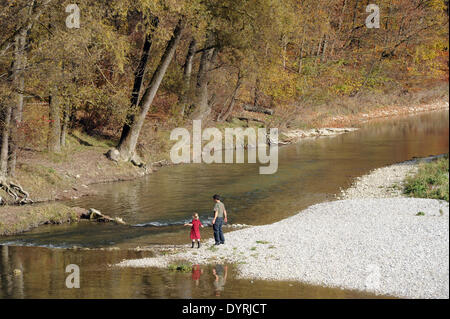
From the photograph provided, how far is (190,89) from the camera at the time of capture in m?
46.2

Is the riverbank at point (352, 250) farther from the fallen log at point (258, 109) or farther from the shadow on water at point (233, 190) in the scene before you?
the fallen log at point (258, 109)

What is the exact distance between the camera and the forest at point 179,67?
101 feet

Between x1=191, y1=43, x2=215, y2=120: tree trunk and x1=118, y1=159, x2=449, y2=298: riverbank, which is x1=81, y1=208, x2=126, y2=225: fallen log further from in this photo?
x1=191, y1=43, x2=215, y2=120: tree trunk

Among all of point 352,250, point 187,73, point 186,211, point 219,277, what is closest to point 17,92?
point 186,211

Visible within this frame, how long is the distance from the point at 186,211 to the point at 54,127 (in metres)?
10.6

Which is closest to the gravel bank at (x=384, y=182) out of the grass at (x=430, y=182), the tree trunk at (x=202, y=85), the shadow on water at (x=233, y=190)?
the grass at (x=430, y=182)

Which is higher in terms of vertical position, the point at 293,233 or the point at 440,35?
the point at 440,35

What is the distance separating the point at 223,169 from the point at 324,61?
29882 millimetres

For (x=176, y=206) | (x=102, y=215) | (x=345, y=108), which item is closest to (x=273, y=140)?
(x=345, y=108)

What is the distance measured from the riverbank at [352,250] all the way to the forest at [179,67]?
12838 mm

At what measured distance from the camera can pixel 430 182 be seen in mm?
31953

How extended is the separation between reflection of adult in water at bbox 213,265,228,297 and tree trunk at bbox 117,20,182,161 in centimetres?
1858

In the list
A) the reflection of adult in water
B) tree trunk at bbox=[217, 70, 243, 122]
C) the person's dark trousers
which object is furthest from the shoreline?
tree trunk at bbox=[217, 70, 243, 122]

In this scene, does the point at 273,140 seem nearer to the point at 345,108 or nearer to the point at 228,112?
the point at 228,112
